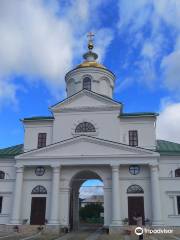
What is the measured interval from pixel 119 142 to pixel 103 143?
6.39ft

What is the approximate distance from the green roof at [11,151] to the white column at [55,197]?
5.06 metres

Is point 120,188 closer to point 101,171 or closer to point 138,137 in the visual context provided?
point 101,171

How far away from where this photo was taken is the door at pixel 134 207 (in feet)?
88.6

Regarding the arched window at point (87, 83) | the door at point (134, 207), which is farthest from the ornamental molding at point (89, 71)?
the door at point (134, 207)

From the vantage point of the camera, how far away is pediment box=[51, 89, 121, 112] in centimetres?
3100

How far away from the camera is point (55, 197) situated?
27.1 metres

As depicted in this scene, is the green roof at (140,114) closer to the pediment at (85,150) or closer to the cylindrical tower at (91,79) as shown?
the pediment at (85,150)

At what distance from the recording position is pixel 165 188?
2766cm

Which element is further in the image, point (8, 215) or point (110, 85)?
point (110, 85)

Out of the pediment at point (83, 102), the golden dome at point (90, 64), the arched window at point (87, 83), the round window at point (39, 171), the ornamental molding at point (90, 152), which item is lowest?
the round window at point (39, 171)

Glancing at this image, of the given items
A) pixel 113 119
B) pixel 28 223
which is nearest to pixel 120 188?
pixel 113 119

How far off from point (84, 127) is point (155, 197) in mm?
9002

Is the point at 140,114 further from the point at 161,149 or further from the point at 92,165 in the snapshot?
the point at 92,165

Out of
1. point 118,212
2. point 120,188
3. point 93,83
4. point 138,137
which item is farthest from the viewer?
point 93,83
